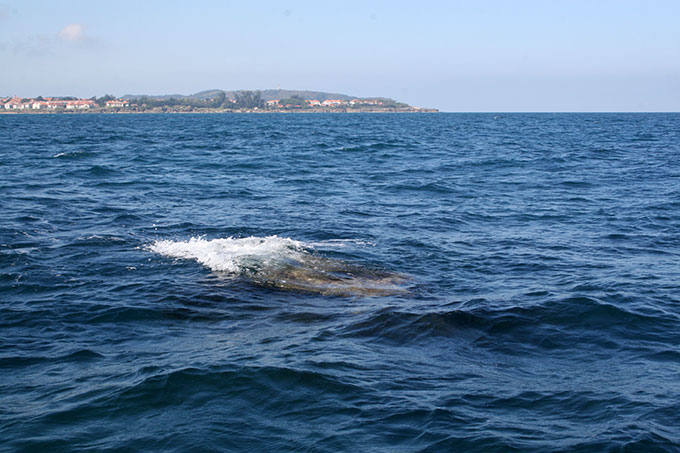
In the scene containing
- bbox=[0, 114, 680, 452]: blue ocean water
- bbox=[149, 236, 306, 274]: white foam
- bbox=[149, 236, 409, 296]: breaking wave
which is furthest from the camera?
bbox=[149, 236, 306, 274]: white foam

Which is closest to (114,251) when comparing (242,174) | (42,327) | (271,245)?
(271,245)

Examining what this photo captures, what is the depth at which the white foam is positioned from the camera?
41.8 ft

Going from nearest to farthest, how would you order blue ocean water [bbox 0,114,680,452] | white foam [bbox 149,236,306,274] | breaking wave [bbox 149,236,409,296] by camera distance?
blue ocean water [bbox 0,114,680,452] < breaking wave [bbox 149,236,409,296] < white foam [bbox 149,236,306,274]

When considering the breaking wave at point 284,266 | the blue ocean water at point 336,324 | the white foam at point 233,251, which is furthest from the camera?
the white foam at point 233,251

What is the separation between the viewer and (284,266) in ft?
40.9

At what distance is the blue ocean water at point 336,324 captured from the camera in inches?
251

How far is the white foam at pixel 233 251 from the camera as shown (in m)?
12.7

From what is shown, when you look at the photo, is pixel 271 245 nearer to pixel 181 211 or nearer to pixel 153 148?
pixel 181 211

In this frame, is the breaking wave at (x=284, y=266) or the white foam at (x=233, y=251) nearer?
the breaking wave at (x=284, y=266)

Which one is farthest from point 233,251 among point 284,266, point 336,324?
point 336,324

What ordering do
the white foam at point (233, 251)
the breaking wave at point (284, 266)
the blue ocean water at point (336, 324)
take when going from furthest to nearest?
the white foam at point (233, 251) < the breaking wave at point (284, 266) < the blue ocean water at point (336, 324)

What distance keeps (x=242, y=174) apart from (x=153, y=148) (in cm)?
1827

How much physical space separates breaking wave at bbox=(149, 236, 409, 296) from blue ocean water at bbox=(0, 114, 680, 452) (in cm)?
7

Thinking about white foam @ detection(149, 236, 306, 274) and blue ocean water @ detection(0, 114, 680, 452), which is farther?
white foam @ detection(149, 236, 306, 274)
